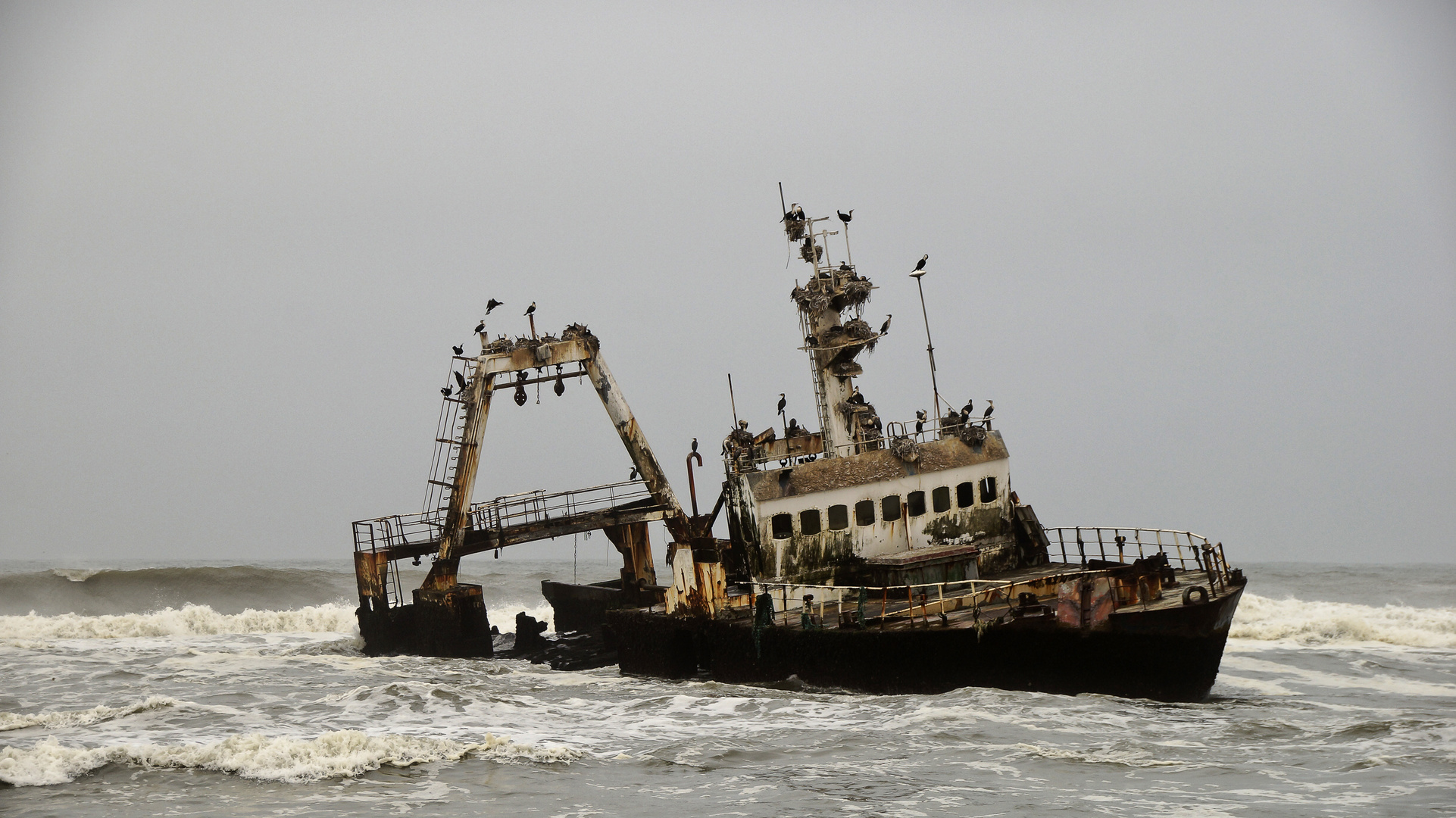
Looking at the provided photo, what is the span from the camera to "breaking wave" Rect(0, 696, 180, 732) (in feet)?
54.6

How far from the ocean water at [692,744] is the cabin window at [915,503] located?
4.74 meters

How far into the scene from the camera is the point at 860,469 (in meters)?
22.7

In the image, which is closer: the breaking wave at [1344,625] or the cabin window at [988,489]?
the cabin window at [988,489]

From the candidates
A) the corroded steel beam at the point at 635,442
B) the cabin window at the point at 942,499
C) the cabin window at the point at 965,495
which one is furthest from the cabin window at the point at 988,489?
the corroded steel beam at the point at 635,442

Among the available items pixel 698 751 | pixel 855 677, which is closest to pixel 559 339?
pixel 855 677

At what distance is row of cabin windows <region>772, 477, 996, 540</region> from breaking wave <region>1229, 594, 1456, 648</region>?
10146mm

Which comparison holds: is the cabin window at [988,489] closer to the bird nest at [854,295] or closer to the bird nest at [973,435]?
the bird nest at [973,435]

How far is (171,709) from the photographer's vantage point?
18.0 metres

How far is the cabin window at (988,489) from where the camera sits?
23750 mm

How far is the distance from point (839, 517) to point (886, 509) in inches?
38.7

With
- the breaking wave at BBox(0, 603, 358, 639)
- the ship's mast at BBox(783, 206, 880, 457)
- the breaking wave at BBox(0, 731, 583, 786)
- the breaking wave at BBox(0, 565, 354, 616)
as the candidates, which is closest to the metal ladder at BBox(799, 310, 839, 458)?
the ship's mast at BBox(783, 206, 880, 457)

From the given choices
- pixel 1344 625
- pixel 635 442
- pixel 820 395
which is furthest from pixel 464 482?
pixel 1344 625

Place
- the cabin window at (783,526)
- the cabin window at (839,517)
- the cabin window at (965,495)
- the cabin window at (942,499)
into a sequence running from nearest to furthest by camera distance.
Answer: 1. the cabin window at (783,526)
2. the cabin window at (839,517)
3. the cabin window at (942,499)
4. the cabin window at (965,495)

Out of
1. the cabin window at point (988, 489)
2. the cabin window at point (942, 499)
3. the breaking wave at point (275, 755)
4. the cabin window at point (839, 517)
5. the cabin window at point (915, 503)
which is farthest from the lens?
the cabin window at point (988, 489)
